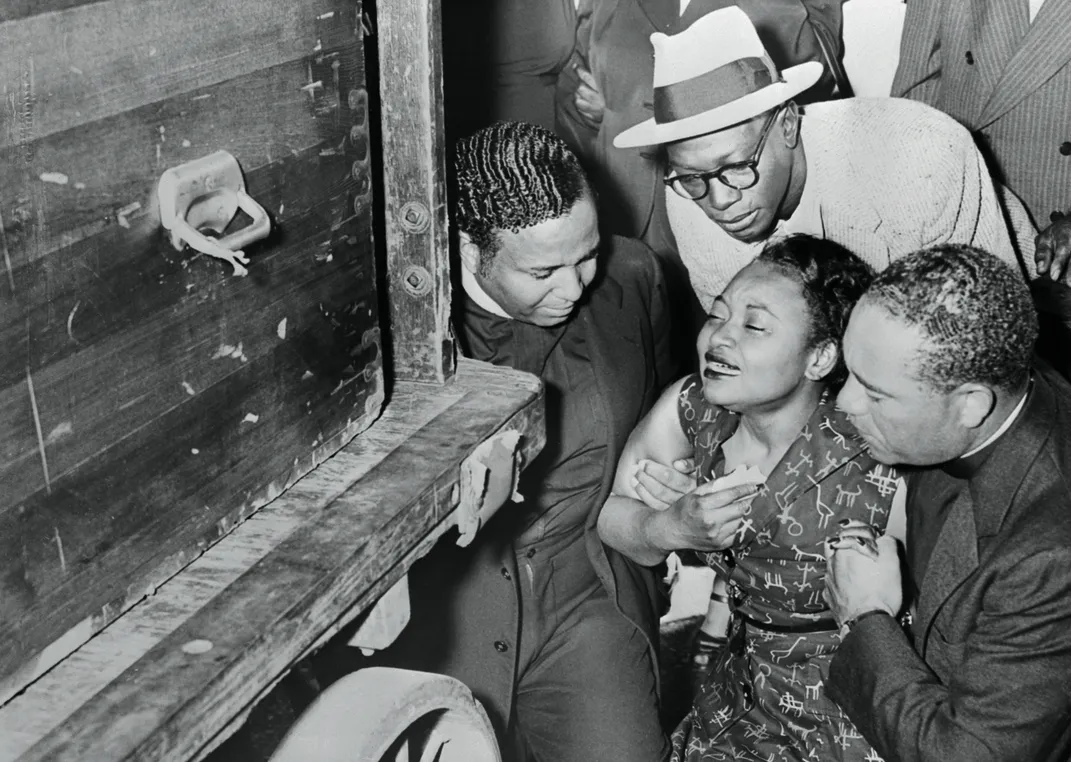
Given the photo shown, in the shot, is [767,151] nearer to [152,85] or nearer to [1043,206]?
[1043,206]

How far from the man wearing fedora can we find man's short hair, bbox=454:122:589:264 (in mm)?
657

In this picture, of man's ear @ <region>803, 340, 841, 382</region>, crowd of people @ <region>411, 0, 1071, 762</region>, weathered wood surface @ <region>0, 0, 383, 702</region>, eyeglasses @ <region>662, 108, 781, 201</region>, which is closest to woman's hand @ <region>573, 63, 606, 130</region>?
crowd of people @ <region>411, 0, 1071, 762</region>

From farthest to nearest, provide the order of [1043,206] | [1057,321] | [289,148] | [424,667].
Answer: [1043,206], [1057,321], [424,667], [289,148]

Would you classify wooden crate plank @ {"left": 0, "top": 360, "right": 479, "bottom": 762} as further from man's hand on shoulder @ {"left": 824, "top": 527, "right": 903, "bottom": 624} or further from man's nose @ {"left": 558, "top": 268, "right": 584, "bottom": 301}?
man's hand on shoulder @ {"left": 824, "top": 527, "right": 903, "bottom": 624}

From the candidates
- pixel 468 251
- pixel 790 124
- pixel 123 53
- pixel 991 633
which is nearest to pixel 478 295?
pixel 468 251

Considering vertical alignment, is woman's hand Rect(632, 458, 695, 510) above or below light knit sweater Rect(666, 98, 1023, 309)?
below

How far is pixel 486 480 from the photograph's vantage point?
6.35ft

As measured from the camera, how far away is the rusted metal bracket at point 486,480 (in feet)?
6.19

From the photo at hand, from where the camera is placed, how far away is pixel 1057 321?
360 cm

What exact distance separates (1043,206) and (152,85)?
3.84 metres

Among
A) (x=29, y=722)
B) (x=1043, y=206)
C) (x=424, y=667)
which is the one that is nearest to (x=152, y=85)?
(x=29, y=722)

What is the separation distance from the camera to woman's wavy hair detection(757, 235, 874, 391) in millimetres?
2566

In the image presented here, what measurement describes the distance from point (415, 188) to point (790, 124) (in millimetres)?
1613

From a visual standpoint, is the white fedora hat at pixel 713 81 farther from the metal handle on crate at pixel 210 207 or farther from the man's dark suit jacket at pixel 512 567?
the metal handle on crate at pixel 210 207
